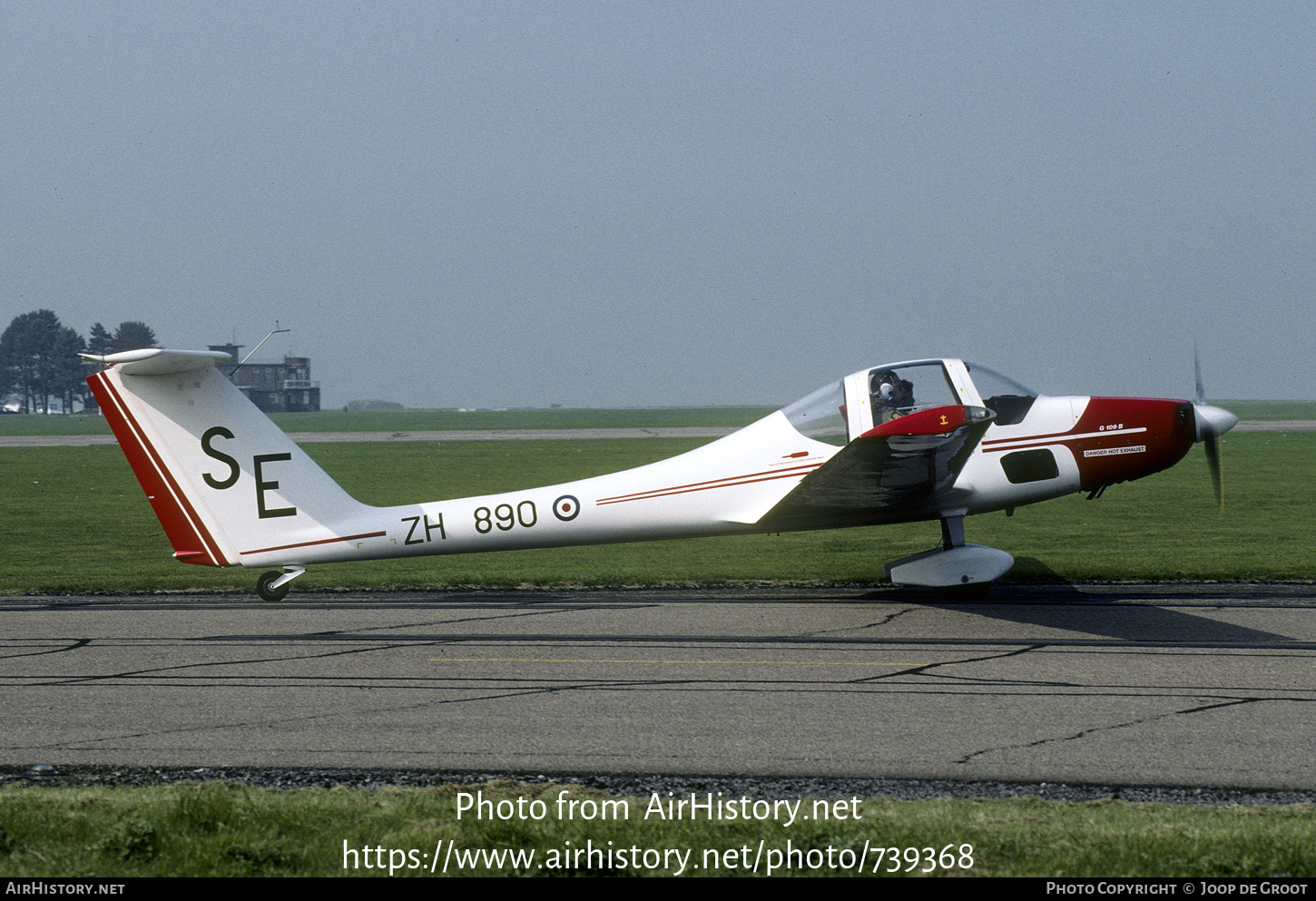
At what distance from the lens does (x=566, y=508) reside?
1205 cm

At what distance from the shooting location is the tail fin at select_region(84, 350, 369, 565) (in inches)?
422

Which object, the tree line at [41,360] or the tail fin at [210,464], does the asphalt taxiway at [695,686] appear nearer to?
the tail fin at [210,464]

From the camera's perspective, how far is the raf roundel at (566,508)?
1202 cm

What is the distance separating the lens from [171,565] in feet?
52.4

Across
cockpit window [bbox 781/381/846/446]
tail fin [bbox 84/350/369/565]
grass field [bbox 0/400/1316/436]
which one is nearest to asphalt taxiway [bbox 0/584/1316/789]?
tail fin [bbox 84/350/369/565]

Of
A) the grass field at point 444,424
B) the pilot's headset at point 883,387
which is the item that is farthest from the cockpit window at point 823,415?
the grass field at point 444,424

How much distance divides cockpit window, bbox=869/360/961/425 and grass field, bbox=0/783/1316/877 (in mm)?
6532

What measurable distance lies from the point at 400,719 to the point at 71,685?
3031 millimetres

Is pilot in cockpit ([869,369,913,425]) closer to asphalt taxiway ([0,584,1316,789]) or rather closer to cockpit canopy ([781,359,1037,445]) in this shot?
cockpit canopy ([781,359,1037,445])

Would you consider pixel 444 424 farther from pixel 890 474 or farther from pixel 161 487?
pixel 890 474

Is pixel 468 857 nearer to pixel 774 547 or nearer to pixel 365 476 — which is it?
pixel 774 547

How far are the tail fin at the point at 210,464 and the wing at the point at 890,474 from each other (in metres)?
5.14

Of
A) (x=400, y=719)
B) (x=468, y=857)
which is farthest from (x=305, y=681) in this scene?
(x=468, y=857)
